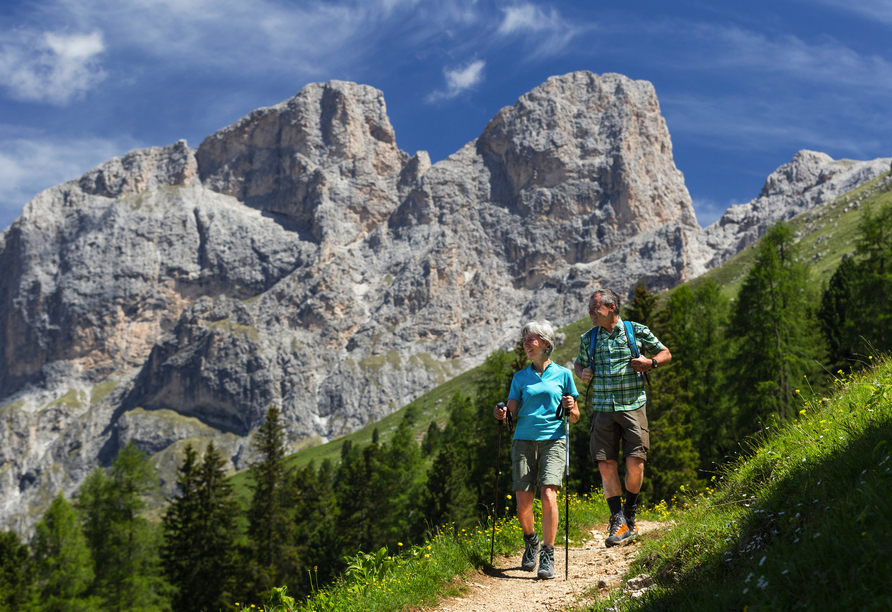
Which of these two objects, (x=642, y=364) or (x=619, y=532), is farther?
(x=619, y=532)

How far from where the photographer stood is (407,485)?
1909 inches

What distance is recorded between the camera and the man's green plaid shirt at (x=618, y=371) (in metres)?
7.89

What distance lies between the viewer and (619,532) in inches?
321

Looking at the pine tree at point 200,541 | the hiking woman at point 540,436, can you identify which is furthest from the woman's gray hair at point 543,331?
the pine tree at point 200,541

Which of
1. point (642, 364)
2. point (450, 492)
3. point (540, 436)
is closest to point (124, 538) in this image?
point (450, 492)

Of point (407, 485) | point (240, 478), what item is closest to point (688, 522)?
point (407, 485)

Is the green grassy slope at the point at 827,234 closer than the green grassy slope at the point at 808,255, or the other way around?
the green grassy slope at the point at 827,234

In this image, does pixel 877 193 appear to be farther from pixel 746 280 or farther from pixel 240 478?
pixel 240 478

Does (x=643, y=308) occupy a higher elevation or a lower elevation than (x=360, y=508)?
higher

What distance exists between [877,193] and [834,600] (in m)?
217

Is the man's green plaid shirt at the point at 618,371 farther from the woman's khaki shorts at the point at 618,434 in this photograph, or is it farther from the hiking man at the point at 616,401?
the woman's khaki shorts at the point at 618,434

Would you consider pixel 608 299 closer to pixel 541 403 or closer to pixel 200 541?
pixel 541 403

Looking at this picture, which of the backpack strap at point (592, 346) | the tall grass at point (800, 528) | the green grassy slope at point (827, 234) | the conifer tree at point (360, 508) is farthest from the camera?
the green grassy slope at point (827, 234)

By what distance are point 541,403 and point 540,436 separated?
42cm
